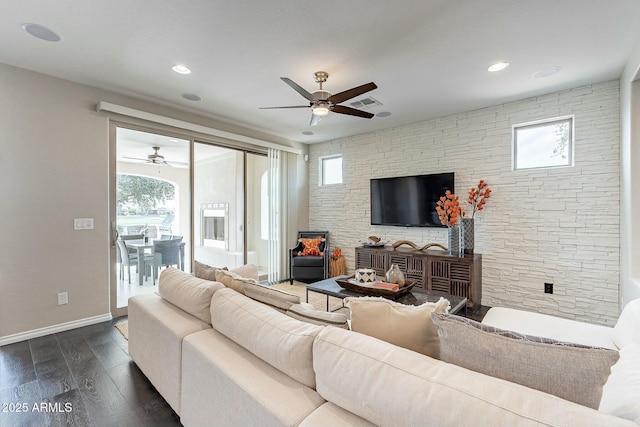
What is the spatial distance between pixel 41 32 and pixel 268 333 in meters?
2.97

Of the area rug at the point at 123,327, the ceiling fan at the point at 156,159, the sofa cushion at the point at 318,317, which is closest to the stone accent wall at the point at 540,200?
the ceiling fan at the point at 156,159

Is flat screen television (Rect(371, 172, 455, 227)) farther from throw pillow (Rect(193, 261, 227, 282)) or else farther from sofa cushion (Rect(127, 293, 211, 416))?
sofa cushion (Rect(127, 293, 211, 416))

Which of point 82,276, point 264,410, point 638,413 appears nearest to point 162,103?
point 82,276

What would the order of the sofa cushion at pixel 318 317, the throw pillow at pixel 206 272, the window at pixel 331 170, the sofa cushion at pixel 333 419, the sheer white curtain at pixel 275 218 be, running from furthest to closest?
the window at pixel 331 170 < the sheer white curtain at pixel 275 218 < the throw pillow at pixel 206 272 < the sofa cushion at pixel 318 317 < the sofa cushion at pixel 333 419

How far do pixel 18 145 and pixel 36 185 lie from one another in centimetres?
41

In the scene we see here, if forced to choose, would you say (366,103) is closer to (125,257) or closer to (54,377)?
(125,257)

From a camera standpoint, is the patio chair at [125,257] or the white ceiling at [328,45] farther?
the patio chair at [125,257]

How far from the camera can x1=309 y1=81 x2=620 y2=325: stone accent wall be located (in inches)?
122

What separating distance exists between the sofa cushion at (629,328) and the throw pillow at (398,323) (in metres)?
1.11

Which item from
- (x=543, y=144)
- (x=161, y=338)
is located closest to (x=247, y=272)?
(x=161, y=338)

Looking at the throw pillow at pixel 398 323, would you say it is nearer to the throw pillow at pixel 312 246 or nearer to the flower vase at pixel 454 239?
the flower vase at pixel 454 239

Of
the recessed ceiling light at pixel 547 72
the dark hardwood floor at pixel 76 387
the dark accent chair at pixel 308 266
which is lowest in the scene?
the dark hardwood floor at pixel 76 387

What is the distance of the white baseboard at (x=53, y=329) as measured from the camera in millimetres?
2800

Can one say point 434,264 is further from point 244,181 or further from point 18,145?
point 18,145
